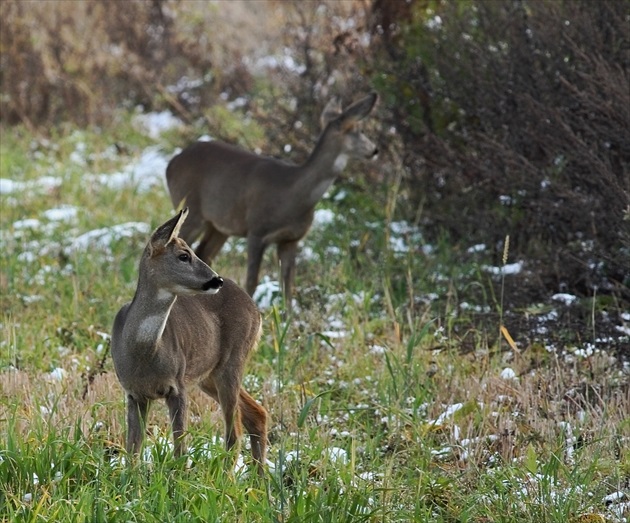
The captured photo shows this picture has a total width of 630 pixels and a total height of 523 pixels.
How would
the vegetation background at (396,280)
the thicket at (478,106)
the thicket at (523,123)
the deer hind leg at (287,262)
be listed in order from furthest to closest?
the deer hind leg at (287,262), the thicket at (478,106), the thicket at (523,123), the vegetation background at (396,280)

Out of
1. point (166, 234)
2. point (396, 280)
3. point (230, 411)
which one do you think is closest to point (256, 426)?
point (230, 411)

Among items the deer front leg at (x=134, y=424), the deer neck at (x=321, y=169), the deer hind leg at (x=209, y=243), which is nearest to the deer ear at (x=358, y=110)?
the deer neck at (x=321, y=169)

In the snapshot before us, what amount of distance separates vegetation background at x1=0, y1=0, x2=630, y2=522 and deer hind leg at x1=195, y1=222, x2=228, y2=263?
0.19 metres

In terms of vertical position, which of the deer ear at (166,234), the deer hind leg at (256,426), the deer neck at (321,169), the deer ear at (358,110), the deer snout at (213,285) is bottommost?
the deer hind leg at (256,426)

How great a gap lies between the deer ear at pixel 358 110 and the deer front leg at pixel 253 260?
98 centimetres

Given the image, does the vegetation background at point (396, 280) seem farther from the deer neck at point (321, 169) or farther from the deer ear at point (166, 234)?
the deer ear at point (166, 234)

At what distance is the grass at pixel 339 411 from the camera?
4.52 m

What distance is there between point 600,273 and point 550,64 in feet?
5.57

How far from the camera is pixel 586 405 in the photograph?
5668 millimetres

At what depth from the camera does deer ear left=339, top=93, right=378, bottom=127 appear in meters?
8.30

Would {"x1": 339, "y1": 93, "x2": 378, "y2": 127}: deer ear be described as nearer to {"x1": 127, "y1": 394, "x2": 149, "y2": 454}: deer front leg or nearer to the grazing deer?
the grazing deer

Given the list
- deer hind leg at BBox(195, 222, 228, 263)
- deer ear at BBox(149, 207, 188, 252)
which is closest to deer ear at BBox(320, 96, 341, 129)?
deer hind leg at BBox(195, 222, 228, 263)

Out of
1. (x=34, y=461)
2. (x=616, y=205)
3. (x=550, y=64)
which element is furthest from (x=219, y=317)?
(x=550, y=64)

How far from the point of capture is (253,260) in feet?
27.1
